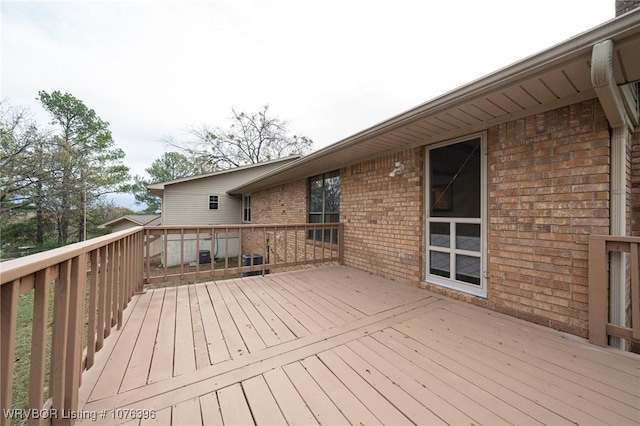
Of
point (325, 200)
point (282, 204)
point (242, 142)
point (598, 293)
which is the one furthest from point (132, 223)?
point (598, 293)

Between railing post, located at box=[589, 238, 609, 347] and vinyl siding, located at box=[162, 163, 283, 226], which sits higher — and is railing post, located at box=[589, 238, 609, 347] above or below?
below

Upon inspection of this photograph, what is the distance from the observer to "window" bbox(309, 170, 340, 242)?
5.64 m

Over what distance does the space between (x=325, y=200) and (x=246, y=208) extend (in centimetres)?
850

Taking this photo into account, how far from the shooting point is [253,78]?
34.2 feet

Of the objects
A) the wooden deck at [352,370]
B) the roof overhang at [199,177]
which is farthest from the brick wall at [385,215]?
the roof overhang at [199,177]

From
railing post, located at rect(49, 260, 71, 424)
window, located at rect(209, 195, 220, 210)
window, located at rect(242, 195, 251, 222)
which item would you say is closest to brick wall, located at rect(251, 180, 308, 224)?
window, located at rect(242, 195, 251, 222)

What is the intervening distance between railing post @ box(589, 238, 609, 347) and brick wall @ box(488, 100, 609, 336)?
0.32 ft

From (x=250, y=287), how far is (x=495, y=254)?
3.32 metres

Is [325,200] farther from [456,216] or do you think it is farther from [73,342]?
[73,342]

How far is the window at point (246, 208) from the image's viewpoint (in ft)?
42.4

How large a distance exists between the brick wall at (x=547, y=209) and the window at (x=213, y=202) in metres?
13.3

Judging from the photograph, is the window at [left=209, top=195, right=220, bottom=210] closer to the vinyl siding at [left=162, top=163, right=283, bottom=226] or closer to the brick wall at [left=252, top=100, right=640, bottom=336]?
the vinyl siding at [left=162, top=163, right=283, bottom=226]

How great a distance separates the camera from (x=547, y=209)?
246cm

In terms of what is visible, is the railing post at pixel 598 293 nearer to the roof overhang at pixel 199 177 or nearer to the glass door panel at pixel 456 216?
the glass door panel at pixel 456 216
